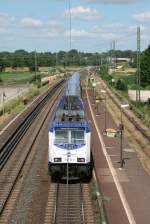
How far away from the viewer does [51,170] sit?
23.4 meters

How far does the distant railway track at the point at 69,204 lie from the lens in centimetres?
1858

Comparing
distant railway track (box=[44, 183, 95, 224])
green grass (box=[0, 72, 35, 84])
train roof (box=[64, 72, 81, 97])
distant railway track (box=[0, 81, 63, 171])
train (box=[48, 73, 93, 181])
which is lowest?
green grass (box=[0, 72, 35, 84])

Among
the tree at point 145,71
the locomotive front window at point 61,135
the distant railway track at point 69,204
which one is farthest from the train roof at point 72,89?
the tree at point 145,71

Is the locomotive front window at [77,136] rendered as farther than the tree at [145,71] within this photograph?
No

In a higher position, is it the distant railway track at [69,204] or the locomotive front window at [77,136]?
the locomotive front window at [77,136]

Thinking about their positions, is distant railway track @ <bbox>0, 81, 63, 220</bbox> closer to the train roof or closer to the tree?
the train roof

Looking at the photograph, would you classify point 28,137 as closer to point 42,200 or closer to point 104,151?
point 104,151

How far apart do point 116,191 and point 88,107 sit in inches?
1541

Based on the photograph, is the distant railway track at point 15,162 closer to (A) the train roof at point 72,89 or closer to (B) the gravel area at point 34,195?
(B) the gravel area at point 34,195

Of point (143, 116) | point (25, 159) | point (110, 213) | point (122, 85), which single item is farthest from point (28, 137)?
point (122, 85)

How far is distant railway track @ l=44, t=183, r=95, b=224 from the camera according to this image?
18.6 metres

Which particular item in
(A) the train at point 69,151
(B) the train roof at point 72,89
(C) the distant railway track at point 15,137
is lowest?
(C) the distant railway track at point 15,137

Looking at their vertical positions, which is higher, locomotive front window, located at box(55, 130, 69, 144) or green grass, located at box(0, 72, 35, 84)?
locomotive front window, located at box(55, 130, 69, 144)

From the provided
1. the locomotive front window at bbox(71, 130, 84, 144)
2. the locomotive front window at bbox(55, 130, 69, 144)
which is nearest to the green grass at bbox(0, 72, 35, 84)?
the locomotive front window at bbox(55, 130, 69, 144)
